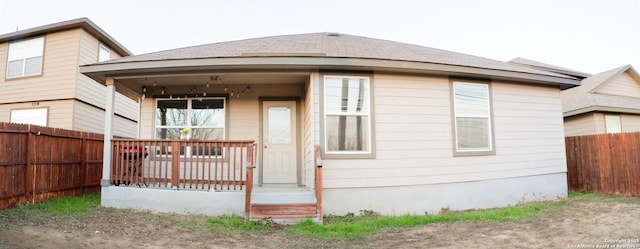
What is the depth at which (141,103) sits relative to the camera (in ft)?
26.6

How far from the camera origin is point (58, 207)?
244 inches

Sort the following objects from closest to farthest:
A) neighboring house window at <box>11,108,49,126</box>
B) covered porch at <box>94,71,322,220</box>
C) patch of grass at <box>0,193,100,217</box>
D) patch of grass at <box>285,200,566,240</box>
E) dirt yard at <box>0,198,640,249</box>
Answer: dirt yard at <box>0,198,640,249</box> < patch of grass at <box>285,200,566,240</box> < patch of grass at <box>0,193,100,217</box> < covered porch at <box>94,71,322,220</box> < neighboring house window at <box>11,108,49,126</box>

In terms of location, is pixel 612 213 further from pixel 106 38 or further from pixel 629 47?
pixel 629 47

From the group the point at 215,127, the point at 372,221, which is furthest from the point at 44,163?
the point at 372,221

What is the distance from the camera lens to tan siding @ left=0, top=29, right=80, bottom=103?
1060cm

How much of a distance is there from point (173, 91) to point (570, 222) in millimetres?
8070

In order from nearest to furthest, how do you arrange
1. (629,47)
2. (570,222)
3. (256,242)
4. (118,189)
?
1. (256,242)
2. (570,222)
3. (118,189)
4. (629,47)

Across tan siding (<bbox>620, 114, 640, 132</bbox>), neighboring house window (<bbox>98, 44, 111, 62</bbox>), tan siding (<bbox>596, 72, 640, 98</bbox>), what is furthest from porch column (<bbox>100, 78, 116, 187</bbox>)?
tan siding (<bbox>596, 72, 640, 98</bbox>)

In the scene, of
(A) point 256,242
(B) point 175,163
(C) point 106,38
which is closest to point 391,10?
(C) point 106,38

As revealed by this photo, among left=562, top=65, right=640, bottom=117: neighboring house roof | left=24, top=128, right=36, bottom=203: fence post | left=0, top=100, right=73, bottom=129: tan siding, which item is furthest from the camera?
left=562, top=65, right=640, bottom=117: neighboring house roof

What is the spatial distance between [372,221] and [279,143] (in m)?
2.96

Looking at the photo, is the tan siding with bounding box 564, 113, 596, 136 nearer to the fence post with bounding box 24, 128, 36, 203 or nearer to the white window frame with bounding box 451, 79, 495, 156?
the white window frame with bounding box 451, 79, 495, 156

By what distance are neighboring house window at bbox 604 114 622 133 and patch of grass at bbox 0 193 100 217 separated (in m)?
15.2

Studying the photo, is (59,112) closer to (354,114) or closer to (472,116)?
(354,114)
